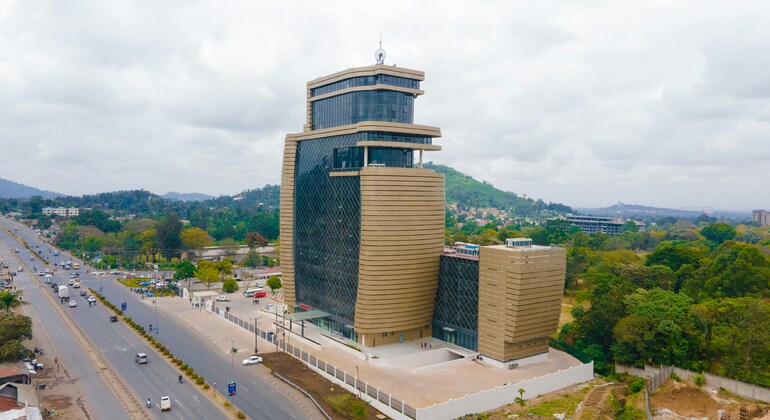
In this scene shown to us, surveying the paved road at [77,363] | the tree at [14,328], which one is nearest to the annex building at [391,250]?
the paved road at [77,363]

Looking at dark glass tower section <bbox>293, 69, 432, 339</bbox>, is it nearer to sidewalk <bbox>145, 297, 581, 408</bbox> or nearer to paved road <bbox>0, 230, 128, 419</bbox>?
sidewalk <bbox>145, 297, 581, 408</bbox>

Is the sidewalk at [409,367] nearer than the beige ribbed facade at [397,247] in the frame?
Yes

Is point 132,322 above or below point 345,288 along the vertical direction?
below

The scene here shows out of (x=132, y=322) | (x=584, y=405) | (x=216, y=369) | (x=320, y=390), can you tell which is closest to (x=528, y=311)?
(x=584, y=405)

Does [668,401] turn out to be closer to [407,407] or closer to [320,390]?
[407,407]

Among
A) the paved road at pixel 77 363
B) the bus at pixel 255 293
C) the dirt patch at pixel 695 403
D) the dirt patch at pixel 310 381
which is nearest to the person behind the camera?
the paved road at pixel 77 363

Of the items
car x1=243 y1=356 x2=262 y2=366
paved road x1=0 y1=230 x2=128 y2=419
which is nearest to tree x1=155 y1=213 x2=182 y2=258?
paved road x1=0 y1=230 x2=128 y2=419

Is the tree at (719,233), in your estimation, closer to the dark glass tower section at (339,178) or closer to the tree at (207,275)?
the dark glass tower section at (339,178)
